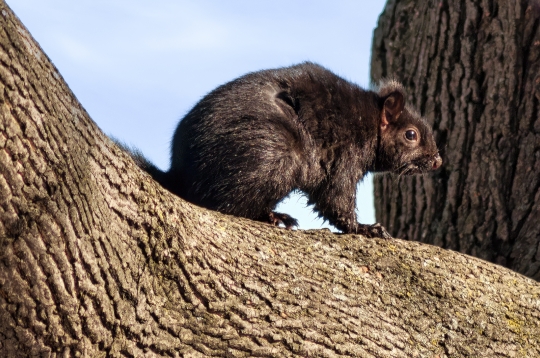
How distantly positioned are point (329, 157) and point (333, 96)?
38cm

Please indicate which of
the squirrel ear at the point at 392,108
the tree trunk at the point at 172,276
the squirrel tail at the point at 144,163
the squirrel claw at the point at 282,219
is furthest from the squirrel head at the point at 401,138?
the squirrel tail at the point at 144,163

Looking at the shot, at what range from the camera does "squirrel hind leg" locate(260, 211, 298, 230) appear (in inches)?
155

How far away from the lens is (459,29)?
5305 millimetres

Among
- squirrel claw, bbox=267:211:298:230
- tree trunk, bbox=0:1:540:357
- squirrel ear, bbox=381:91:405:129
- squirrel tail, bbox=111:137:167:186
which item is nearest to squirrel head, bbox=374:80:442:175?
squirrel ear, bbox=381:91:405:129

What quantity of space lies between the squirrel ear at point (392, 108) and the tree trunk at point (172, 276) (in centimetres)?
135

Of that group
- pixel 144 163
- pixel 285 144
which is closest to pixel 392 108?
pixel 285 144

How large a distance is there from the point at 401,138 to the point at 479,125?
2.67 ft

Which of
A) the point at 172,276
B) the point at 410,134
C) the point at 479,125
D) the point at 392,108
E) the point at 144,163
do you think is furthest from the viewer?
the point at 479,125

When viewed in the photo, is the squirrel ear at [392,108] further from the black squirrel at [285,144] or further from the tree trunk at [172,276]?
the tree trunk at [172,276]

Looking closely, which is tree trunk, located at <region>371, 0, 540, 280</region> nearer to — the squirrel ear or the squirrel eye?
the squirrel eye

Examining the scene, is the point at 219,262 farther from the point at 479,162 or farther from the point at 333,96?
the point at 479,162

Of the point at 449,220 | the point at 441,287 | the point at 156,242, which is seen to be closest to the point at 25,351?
the point at 156,242

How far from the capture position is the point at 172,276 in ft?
8.58

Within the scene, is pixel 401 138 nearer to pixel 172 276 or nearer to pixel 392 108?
pixel 392 108
